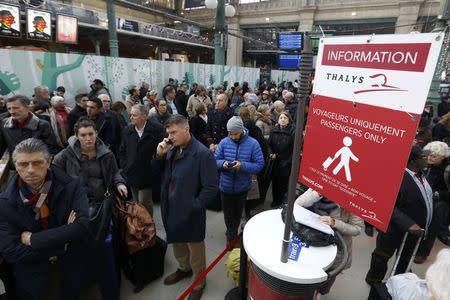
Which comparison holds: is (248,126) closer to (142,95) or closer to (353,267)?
(353,267)

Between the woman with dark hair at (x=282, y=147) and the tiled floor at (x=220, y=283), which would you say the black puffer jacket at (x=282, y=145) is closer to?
the woman with dark hair at (x=282, y=147)

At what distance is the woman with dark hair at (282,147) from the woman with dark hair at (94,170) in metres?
2.44

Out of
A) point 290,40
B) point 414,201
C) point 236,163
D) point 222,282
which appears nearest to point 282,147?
point 236,163

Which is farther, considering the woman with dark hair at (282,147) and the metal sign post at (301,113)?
the woman with dark hair at (282,147)

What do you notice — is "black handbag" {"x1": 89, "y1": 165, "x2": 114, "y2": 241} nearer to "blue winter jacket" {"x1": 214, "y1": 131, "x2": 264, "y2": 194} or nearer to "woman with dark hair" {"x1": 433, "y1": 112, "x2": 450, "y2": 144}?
"blue winter jacket" {"x1": 214, "y1": 131, "x2": 264, "y2": 194}

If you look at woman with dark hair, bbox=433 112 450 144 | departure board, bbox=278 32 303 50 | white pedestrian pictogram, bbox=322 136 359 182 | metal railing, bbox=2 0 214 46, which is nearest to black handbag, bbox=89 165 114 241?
white pedestrian pictogram, bbox=322 136 359 182

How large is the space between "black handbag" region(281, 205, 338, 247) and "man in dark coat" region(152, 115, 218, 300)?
38.0 inches

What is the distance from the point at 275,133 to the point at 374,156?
311 cm

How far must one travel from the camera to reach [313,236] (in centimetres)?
174

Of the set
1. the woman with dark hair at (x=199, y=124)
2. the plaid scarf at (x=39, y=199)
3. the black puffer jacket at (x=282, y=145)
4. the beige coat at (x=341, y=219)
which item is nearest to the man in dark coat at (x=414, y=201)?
the beige coat at (x=341, y=219)

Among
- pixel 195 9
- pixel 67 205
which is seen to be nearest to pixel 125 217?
pixel 67 205

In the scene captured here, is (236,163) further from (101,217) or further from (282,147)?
(101,217)

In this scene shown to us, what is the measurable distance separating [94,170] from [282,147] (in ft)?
9.08

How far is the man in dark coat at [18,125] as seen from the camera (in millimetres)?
3193
